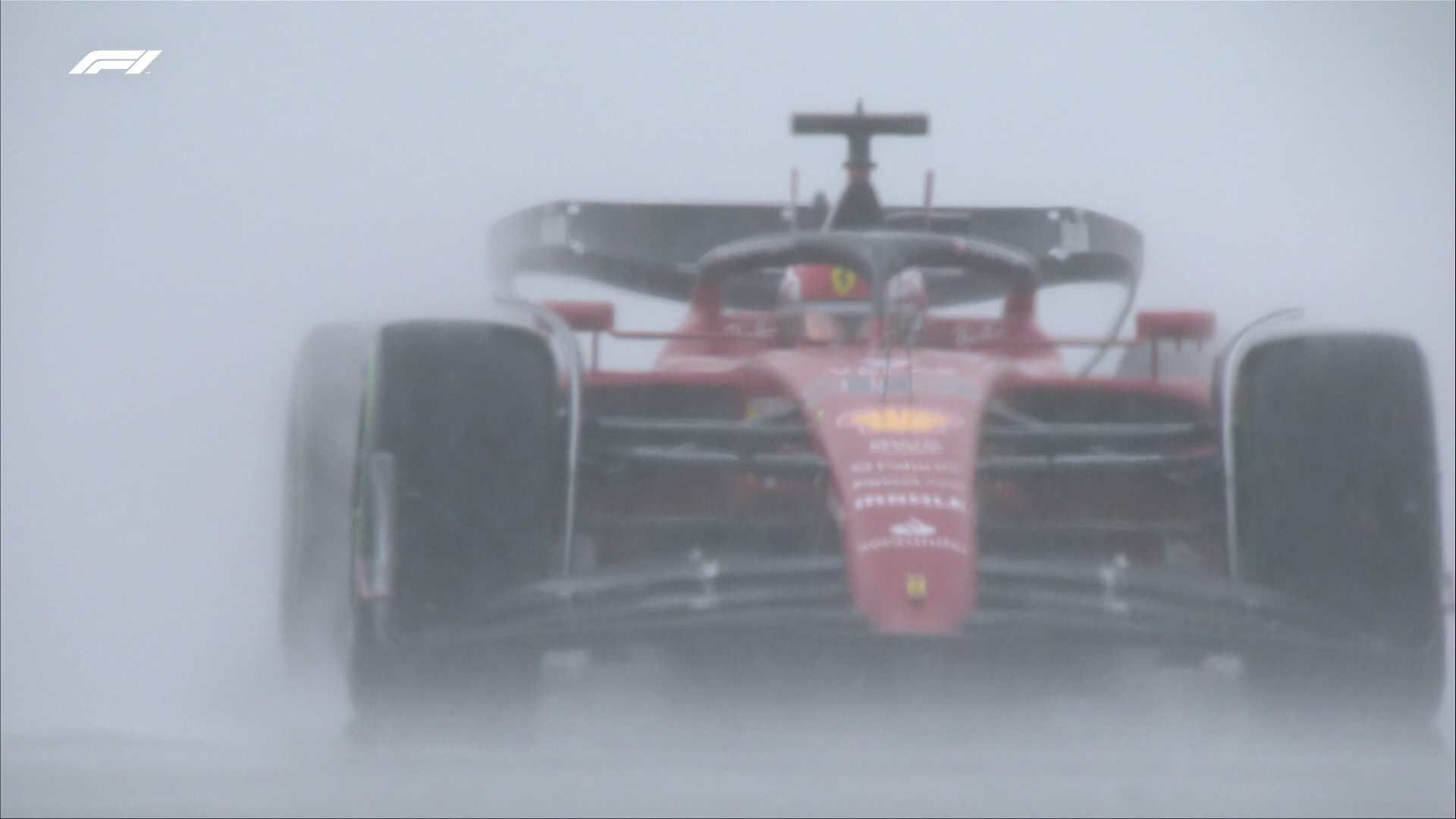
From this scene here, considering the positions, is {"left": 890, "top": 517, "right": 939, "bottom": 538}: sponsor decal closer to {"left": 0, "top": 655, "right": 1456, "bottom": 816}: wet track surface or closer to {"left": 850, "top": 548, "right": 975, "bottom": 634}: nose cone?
{"left": 850, "top": 548, "right": 975, "bottom": 634}: nose cone

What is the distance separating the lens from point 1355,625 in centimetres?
283

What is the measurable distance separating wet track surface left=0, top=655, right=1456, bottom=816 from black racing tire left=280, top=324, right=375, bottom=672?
38 centimetres

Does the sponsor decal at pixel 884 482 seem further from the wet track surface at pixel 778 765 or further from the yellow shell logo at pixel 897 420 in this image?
the wet track surface at pixel 778 765

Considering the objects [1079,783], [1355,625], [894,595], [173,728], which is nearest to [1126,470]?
[1355,625]

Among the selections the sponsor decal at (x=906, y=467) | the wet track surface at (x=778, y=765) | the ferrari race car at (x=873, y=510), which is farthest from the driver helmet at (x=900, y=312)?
the wet track surface at (x=778, y=765)

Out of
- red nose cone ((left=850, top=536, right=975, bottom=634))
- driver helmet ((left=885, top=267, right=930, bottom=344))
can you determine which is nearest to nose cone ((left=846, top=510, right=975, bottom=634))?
red nose cone ((left=850, top=536, right=975, bottom=634))

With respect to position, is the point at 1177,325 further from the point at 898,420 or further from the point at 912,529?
the point at 912,529

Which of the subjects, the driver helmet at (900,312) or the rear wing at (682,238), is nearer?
the driver helmet at (900,312)

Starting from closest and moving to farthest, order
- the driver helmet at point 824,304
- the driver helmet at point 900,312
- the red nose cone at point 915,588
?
the red nose cone at point 915,588 < the driver helmet at point 900,312 < the driver helmet at point 824,304

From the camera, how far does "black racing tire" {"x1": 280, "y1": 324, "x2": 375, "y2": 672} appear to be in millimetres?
3502

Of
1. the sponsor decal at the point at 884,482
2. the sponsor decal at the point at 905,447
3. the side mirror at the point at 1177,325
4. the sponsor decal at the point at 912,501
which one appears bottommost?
the sponsor decal at the point at 912,501

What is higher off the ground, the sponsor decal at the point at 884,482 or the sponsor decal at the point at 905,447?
the sponsor decal at the point at 905,447

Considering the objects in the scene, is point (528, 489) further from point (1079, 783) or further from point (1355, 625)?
point (1355, 625)

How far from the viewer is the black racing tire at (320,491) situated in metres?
3.50
